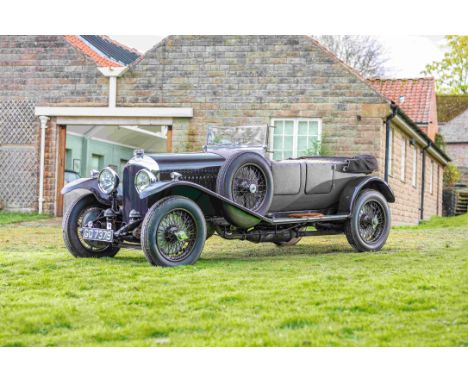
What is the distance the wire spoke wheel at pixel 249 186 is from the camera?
8.34 metres

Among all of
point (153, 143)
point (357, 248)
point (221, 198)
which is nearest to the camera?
point (221, 198)

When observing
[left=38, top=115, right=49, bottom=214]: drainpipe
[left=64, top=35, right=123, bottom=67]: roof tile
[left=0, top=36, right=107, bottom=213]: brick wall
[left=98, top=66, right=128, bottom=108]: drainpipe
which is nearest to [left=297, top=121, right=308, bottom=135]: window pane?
[left=98, top=66, right=128, bottom=108]: drainpipe

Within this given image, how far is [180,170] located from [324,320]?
3603 mm

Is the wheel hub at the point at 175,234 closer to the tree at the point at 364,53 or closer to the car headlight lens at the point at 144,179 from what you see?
the car headlight lens at the point at 144,179

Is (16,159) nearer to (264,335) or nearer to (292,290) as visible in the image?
(292,290)

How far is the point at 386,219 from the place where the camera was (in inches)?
392

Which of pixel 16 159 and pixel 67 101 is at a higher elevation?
pixel 67 101

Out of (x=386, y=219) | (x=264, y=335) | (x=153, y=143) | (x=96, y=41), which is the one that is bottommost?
(x=264, y=335)

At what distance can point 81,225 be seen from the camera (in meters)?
8.52

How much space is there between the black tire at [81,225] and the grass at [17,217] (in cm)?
701

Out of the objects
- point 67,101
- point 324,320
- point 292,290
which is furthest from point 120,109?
point 324,320

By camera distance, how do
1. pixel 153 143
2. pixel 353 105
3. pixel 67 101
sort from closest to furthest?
1. pixel 353 105
2. pixel 67 101
3. pixel 153 143

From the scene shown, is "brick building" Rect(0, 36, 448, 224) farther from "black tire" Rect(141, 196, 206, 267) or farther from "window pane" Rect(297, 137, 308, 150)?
"black tire" Rect(141, 196, 206, 267)

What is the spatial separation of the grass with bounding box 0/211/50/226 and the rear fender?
25.9 feet
